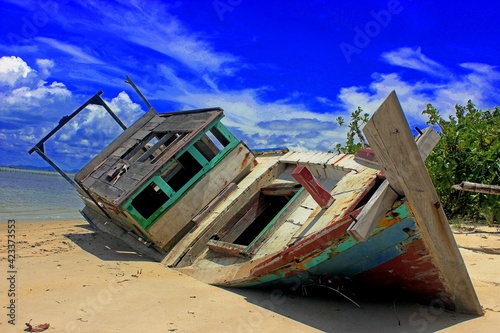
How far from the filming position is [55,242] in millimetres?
8367

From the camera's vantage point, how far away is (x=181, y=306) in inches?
167

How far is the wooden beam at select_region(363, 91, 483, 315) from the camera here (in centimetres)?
273

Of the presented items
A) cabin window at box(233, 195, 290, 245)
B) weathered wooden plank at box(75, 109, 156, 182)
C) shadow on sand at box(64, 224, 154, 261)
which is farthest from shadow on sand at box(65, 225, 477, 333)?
weathered wooden plank at box(75, 109, 156, 182)

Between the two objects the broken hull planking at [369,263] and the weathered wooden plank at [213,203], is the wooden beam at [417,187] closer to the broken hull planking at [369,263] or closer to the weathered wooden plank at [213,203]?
the broken hull planking at [369,263]

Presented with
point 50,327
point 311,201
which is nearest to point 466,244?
point 311,201

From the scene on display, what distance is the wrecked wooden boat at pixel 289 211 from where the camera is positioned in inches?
121

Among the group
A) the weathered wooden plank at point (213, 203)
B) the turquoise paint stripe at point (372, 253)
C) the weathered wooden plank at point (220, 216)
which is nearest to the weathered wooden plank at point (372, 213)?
the turquoise paint stripe at point (372, 253)

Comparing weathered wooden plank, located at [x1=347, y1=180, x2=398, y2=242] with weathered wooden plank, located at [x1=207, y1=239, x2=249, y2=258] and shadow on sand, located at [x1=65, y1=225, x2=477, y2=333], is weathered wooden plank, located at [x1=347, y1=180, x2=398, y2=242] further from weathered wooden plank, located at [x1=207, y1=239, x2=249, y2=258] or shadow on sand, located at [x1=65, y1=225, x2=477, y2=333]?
weathered wooden plank, located at [x1=207, y1=239, x2=249, y2=258]

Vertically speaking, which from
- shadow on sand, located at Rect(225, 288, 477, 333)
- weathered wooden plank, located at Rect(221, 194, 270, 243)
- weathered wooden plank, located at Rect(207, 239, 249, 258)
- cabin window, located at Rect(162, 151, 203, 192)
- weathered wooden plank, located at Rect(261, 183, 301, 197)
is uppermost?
cabin window, located at Rect(162, 151, 203, 192)

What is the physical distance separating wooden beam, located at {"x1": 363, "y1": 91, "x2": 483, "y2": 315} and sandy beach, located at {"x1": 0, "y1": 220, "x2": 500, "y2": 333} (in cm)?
37

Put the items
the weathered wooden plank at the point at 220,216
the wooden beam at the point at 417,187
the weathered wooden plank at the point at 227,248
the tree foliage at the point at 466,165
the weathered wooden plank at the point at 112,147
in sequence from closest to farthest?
the wooden beam at the point at 417,187 < the weathered wooden plank at the point at 227,248 < the weathered wooden plank at the point at 220,216 < the weathered wooden plank at the point at 112,147 < the tree foliage at the point at 466,165

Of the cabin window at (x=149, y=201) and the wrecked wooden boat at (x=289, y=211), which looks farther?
the cabin window at (x=149, y=201)

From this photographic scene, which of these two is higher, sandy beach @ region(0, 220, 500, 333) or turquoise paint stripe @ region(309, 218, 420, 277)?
turquoise paint stripe @ region(309, 218, 420, 277)

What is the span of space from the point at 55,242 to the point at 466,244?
24.7 feet
